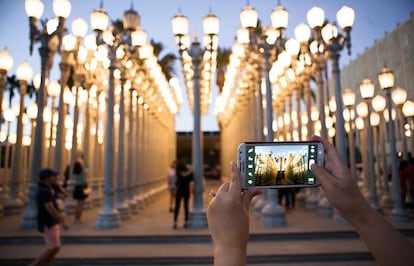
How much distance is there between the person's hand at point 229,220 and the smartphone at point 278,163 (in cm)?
39

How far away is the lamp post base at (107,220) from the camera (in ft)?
29.0

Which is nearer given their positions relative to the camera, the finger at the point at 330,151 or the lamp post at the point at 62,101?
the finger at the point at 330,151

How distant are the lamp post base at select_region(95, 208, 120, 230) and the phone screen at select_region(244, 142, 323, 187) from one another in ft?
26.7

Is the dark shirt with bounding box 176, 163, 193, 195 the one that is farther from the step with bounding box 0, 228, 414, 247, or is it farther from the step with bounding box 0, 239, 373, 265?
the step with bounding box 0, 239, 373, 265

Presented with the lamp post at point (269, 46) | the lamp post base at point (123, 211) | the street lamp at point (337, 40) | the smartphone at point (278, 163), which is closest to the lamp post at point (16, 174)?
the lamp post base at point (123, 211)

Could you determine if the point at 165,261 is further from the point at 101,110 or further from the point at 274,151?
the point at 101,110

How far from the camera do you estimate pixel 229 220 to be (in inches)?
47.7

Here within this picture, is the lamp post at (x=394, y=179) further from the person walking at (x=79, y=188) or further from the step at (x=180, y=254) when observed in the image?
the person walking at (x=79, y=188)

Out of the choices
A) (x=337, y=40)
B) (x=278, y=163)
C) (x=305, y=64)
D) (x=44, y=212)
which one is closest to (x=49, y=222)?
(x=44, y=212)

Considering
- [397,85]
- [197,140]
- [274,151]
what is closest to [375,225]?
[274,151]

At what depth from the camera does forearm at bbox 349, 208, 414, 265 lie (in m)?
1.02

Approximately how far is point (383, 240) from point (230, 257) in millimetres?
533

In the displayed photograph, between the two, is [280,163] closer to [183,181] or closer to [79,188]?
[183,181]

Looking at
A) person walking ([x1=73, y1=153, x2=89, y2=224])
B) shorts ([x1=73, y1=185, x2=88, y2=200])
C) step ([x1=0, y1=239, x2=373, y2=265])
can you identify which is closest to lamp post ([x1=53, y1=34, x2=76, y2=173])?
person walking ([x1=73, y1=153, x2=89, y2=224])
